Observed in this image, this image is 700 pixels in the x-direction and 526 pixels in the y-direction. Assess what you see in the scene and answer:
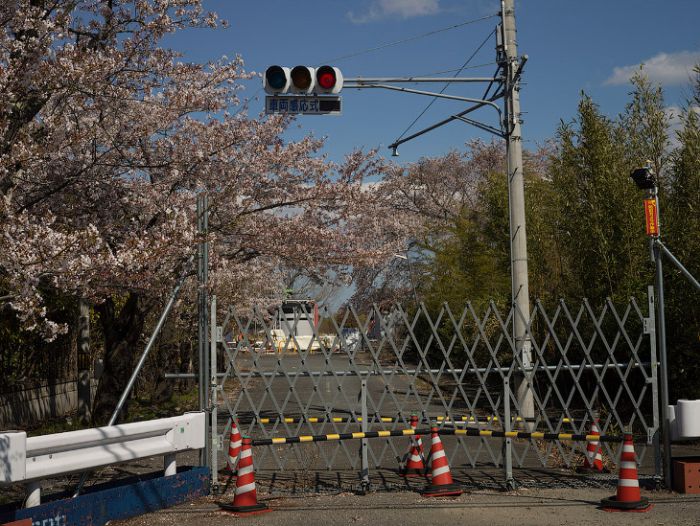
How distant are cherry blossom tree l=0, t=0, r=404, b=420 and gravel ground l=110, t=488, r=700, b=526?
2.63m

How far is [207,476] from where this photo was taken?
30.6ft

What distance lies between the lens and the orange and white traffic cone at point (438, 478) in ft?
29.6

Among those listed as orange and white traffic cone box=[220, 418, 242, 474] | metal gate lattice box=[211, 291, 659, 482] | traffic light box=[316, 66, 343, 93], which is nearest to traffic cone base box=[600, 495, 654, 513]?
metal gate lattice box=[211, 291, 659, 482]

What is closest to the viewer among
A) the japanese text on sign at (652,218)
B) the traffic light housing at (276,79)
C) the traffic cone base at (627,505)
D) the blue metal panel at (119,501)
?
the blue metal panel at (119,501)

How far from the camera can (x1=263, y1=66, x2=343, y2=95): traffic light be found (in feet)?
37.9

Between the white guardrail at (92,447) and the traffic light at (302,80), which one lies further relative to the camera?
the traffic light at (302,80)

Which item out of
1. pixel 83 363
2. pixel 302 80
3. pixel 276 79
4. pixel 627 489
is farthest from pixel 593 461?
pixel 83 363

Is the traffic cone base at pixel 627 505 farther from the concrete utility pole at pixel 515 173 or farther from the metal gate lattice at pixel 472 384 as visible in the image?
the concrete utility pole at pixel 515 173

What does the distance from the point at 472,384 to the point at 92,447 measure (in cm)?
1812

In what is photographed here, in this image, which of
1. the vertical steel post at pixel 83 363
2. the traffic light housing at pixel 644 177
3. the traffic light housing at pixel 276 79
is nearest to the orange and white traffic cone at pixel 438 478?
the traffic light housing at pixel 644 177

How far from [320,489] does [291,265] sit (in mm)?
7266

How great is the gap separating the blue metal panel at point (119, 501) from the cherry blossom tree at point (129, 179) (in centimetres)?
188

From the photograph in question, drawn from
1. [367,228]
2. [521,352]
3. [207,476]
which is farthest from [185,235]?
[367,228]

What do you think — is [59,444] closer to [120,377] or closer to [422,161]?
[120,377]
